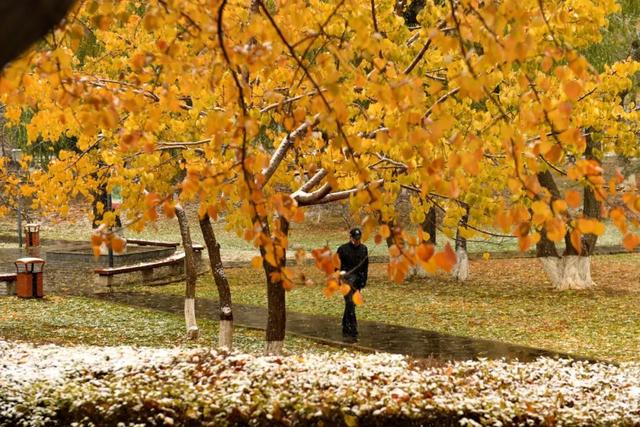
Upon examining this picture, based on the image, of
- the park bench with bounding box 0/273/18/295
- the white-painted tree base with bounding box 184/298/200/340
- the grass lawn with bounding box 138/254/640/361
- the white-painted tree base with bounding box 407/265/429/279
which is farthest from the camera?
the white-painted tree base with bounding box 407/265/429/279

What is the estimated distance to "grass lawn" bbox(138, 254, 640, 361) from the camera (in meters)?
15.6

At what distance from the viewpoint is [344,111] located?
4.52 metres

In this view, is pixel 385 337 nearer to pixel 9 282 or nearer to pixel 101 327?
pixel 101 327

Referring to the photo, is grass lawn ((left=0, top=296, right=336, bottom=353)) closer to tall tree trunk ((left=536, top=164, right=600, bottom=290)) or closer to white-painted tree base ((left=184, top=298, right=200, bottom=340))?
white-painted tree base ((left=184, top=298, right=200, bottom=340))

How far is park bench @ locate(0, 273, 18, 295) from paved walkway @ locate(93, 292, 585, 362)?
2930 mm

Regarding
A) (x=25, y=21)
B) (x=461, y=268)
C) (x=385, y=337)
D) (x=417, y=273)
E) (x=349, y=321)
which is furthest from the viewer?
(x=417, y=273)

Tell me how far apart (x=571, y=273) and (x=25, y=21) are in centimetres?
2103

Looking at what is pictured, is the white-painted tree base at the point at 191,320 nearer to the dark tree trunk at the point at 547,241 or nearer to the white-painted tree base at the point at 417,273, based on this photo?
the dark tree trunk at the point at 547,241

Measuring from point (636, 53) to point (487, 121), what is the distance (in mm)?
15114

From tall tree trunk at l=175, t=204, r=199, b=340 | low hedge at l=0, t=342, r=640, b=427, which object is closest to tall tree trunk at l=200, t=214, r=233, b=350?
tall tree trunk at l=175, t=204, r=199, b=340

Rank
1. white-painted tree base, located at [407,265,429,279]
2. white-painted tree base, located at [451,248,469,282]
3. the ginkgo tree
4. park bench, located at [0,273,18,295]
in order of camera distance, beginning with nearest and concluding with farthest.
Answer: the ginkgo tree, park bench, located at [0,273,18,295], white-painted tree base, located at [451,248,469,282], white-painted tree base, located at [407,265,429,279]

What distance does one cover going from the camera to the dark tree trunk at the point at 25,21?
212cm

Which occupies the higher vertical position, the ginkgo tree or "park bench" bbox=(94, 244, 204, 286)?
the ginkgo tree

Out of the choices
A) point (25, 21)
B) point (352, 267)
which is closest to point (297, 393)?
point (25, 21)
